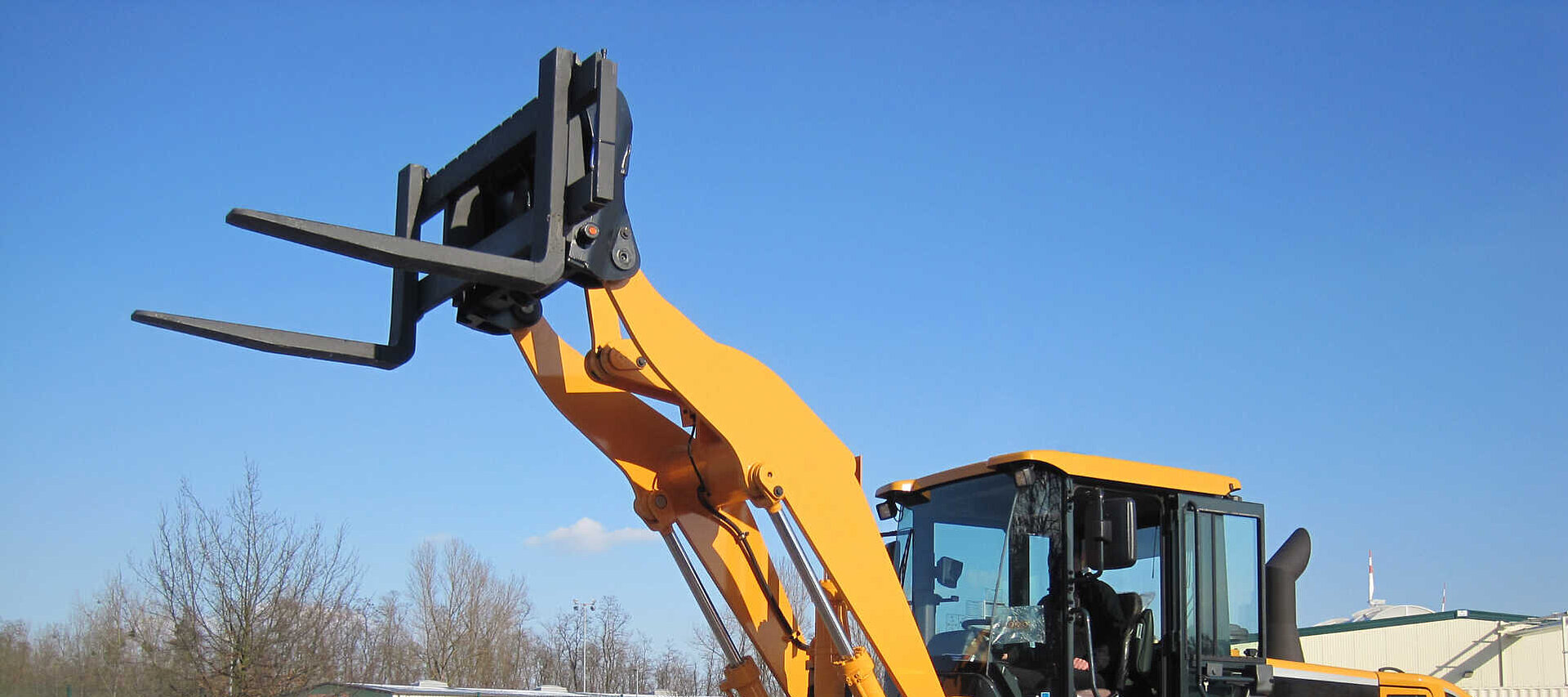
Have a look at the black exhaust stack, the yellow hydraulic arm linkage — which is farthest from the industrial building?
the yellow hydraulic arm linkage

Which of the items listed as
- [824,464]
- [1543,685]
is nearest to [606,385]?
[824,464]

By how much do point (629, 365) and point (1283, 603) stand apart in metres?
4.22

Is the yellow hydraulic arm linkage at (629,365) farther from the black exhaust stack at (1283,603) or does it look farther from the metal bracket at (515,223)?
the black exhaust stack at (1283,603)

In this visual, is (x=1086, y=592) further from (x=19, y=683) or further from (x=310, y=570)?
(x=19, y=683)

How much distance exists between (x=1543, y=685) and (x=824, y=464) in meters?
29.1

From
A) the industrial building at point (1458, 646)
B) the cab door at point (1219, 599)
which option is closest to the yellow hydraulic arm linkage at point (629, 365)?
the cab door at point (1219, 599)

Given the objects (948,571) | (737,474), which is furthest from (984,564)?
(737,474)

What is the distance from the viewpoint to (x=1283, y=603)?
7555 mm

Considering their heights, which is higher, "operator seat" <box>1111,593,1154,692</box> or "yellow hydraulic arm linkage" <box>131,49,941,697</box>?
"yellow hydraulic arm linkage" <box>131,49,941,697</box>

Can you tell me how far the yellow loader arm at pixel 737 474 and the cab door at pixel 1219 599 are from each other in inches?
54.4

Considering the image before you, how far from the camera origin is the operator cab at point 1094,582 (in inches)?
245

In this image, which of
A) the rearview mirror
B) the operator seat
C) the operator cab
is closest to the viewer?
the rearview mirror

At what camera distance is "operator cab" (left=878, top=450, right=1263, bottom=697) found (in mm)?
6230

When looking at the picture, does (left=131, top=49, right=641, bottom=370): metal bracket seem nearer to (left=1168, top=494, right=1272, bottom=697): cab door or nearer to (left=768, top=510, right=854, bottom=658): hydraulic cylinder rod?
(left=768, top=510, right=854, bottom=658): hydraulic cylinder rod
